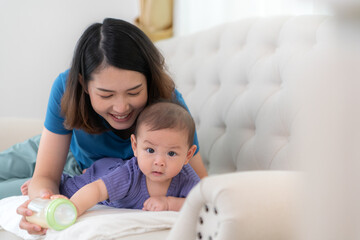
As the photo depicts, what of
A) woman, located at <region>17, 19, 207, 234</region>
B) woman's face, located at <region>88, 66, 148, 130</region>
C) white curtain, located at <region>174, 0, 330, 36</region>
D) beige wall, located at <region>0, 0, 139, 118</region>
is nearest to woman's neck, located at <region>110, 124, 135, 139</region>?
woman, located at <region>17, 19, 207, 234</region>

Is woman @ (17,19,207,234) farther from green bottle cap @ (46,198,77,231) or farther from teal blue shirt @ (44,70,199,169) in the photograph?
green bottle cap @ (46,198,77,231)

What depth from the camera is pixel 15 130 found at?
2.45 meters

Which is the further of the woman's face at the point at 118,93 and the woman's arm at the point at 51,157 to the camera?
the woman's arm at the point at 51,157

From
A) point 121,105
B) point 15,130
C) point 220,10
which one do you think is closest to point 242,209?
point 121,105

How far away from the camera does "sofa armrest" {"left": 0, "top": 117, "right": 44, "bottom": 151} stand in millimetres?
2408

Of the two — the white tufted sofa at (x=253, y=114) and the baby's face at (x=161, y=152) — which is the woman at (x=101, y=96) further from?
the white tufted sofa at (x=253, y=114)

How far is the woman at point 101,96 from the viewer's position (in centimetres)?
145

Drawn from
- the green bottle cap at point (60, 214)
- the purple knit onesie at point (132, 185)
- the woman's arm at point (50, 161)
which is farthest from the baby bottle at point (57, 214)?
the woman's arm at point (50, 161)

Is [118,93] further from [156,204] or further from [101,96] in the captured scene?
[156,204]

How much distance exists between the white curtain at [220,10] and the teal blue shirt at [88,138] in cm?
87

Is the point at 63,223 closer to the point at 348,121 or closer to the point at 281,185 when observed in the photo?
the point at 281,185

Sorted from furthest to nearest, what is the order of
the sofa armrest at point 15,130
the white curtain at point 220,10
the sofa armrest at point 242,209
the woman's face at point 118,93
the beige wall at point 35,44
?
the beige wall at point 35,44 → the sofa armrest at point 15,130 → the white curtain at point 220,10 → the woman's face at point 118,93 → the sofa armrest at point 242,209

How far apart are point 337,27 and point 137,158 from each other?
2.91 feet

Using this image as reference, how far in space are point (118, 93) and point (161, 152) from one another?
0.85ft
